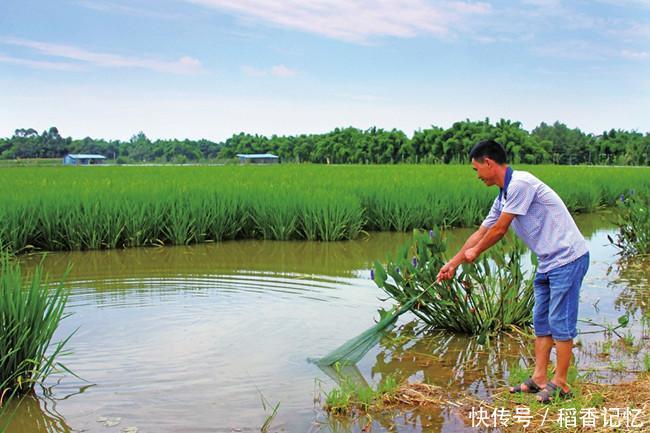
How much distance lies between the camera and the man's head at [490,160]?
358 cm

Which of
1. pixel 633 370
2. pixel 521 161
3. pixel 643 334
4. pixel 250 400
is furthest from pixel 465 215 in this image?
pixel 521 161

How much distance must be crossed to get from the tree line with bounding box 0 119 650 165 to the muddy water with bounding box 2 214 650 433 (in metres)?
35.7

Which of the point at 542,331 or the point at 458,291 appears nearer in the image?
the point at 542,331

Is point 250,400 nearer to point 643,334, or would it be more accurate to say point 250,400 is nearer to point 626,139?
point 643,334

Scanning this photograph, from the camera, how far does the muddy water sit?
Answer: 136 inches

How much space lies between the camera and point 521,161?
159ft

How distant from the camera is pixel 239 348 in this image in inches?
182

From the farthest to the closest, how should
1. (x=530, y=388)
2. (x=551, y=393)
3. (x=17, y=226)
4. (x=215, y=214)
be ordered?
(x=215, y=214) → (x=17, y=226) → (x=530, y=388) → (x=551, y=393)

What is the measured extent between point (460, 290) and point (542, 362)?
1.16 meters

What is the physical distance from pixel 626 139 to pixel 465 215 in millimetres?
50241

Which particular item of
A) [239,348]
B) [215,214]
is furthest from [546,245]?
[215,214]

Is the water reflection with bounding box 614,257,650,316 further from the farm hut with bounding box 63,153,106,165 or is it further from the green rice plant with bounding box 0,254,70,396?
the farm hut with bounding box 63,153,106,165

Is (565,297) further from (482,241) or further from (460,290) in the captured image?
(460,290)

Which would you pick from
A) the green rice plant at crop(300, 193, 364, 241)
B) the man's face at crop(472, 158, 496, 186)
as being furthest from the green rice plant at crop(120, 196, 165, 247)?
the man's face at crop(472, 158, 496, 186)
